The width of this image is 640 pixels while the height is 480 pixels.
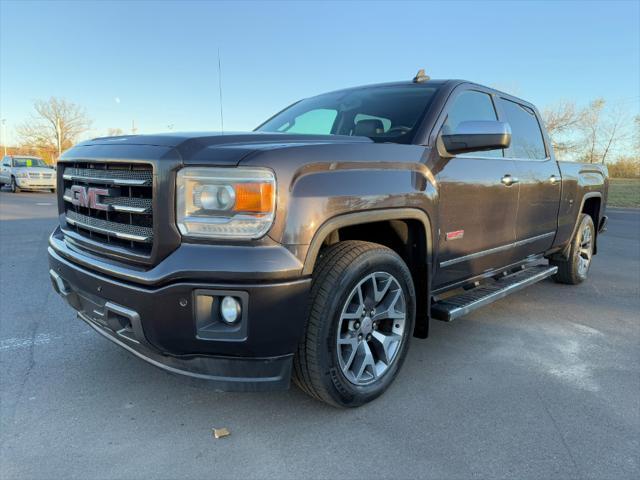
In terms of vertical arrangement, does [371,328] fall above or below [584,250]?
above

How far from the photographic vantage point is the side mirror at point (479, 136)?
111 inches

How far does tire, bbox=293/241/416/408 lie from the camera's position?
227 cm

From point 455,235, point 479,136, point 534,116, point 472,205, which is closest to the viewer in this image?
point 479,136

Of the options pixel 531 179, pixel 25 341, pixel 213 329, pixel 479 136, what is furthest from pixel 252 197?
pixel 531 179

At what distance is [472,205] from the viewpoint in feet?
10.6

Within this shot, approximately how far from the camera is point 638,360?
3355 mm

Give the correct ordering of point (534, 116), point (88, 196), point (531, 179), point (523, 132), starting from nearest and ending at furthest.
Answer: point (88, 196), point (531, 179), point (523, 132), point (534, 116)

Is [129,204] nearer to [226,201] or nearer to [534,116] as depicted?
[226,201]

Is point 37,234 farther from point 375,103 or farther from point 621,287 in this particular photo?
point 621,287

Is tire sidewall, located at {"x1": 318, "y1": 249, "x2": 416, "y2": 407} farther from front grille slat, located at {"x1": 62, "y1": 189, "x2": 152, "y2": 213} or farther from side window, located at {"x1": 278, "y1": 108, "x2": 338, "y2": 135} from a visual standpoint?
side window, located at {"x1": 278, "y1": 108, "x2": 338, "y2": 135}

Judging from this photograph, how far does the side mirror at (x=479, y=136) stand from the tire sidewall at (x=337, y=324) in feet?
2.87

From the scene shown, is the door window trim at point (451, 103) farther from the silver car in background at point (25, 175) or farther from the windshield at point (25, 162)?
the windshield at point (25, 162)

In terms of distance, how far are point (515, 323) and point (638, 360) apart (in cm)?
96

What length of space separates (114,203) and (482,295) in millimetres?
2604
